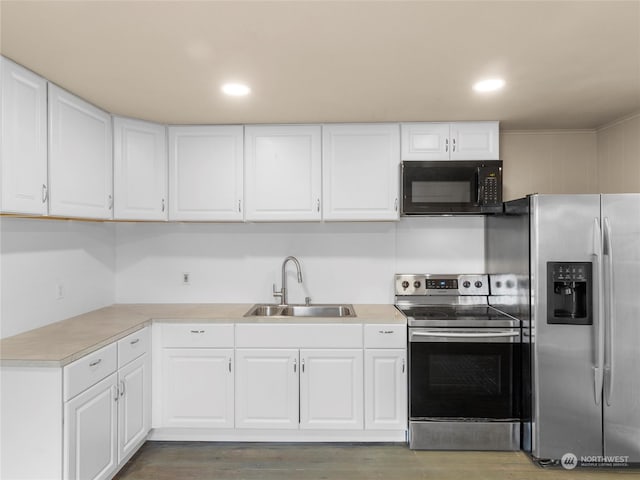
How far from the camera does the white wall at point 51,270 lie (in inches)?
87.7

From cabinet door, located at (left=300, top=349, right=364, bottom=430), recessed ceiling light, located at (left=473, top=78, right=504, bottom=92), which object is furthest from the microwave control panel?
cabinet door, located at (left=300, top=349, right=364, bottom=430)

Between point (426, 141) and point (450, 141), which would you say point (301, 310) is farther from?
point (450, 141)

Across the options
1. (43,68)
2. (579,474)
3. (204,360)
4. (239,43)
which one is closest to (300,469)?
(204,360)

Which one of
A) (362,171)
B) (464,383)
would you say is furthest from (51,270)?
(464,383)

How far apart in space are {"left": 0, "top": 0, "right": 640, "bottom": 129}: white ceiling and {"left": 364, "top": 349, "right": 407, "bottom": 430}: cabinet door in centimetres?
164

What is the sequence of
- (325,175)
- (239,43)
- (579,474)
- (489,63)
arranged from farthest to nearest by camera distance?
(325,175) < (579,474) < (489,63) < (239,43)

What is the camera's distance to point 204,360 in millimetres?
2715

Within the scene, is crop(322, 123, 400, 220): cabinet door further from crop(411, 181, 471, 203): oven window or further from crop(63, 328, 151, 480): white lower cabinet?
crop(63, 328, 151, 480): white lower cabinet

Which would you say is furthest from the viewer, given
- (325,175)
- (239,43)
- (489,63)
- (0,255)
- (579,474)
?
(325,175)

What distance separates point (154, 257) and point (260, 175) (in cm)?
115

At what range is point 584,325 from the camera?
7.73ft

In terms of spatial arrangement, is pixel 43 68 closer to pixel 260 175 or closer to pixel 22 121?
pixel 22 121

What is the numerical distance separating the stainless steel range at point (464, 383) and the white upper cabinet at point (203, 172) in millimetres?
1601

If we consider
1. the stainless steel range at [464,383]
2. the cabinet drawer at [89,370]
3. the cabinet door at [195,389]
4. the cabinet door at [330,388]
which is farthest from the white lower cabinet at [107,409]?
the stainless steel range at [464,383]
